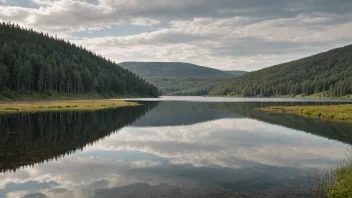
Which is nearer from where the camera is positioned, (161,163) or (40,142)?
(161,163)

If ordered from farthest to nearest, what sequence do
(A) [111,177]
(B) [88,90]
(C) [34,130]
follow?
(B) [88,90]
(C) [34,130]
(A) [111,177]

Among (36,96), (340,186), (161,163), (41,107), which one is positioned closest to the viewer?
(340,186)

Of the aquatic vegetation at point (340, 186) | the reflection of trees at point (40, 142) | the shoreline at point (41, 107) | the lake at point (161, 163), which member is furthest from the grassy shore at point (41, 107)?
the aquatic vegetation at point (340, 186)

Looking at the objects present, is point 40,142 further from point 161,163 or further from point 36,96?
point 36,96

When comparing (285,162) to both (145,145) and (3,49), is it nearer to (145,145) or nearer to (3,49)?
(145,145)

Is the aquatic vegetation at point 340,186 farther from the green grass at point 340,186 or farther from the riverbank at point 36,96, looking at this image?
the riverbank at point 36,96

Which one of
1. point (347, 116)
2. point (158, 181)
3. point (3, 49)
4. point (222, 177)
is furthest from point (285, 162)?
point (3, 49)

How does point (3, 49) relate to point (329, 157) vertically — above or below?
above

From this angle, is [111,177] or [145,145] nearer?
[111,177]

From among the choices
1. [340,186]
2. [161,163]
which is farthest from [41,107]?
[340,186]

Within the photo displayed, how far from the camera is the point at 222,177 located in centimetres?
2020

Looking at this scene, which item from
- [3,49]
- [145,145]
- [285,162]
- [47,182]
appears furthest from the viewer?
[3,49]

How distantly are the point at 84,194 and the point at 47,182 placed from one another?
398cm

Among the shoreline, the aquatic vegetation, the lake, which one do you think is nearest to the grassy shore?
the shoreline
